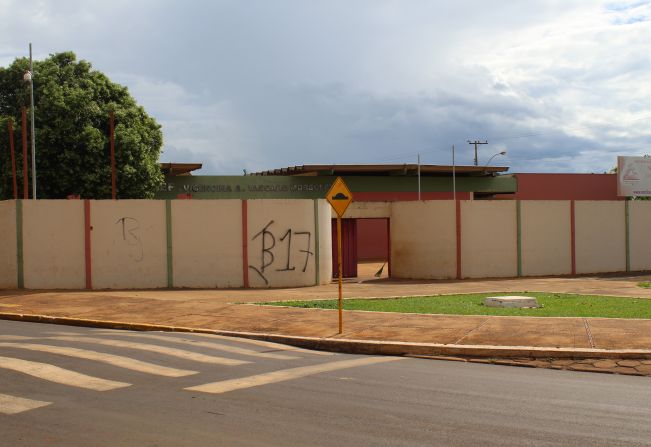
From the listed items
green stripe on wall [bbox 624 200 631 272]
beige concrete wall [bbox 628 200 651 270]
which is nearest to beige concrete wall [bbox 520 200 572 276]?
green stripe on wall [bbox 624 200 631 272]

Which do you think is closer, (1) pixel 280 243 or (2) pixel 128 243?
(2) pixel 128 243

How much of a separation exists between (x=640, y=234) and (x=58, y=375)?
25581mm

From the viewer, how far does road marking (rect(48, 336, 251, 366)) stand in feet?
33.0

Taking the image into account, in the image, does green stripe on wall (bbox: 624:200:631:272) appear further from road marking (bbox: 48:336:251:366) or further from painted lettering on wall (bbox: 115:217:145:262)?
road marking (bbox: 48:336:251:366)

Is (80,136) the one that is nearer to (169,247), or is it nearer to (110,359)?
(169,247)

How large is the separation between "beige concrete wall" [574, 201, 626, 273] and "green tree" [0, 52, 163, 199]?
1913 cm

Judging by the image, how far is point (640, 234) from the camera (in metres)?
28.6

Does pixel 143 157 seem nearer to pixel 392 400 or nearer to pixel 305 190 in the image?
pixel 305 190

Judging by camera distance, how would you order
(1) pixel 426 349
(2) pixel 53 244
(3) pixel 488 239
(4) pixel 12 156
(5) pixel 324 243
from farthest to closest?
(4) pixel 12 156 → (3) pixel 488 239 → (5) pixel 324 243 → (2) pixel 53 244 → (1) pixel 426 349

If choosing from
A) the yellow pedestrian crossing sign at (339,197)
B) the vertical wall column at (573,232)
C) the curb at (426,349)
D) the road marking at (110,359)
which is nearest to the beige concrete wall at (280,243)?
the curb at (426,349)

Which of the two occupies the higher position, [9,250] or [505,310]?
[9,250]

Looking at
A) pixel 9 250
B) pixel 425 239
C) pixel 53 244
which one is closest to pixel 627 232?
pixel 425 239

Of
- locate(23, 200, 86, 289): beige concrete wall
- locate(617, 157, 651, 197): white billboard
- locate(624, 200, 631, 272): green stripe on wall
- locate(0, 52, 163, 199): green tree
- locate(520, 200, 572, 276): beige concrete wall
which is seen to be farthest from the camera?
locate(617, 157, 651, 197): white billboard

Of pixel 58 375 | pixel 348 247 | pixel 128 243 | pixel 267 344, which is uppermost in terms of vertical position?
pixel 128 243
